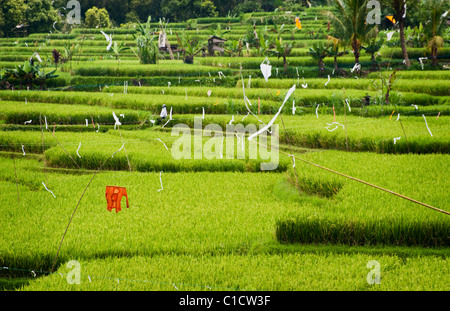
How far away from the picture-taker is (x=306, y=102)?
995 cm

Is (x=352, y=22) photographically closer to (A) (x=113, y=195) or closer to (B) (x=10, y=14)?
(A) (x=113, y=195)

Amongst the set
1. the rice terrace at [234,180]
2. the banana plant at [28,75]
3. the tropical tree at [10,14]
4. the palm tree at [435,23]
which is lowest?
the rice terrace at [234,180]

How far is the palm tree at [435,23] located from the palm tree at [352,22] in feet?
4.88

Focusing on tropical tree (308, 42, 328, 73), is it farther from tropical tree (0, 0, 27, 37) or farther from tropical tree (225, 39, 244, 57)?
tropical tree (0, 0, 27, 37)

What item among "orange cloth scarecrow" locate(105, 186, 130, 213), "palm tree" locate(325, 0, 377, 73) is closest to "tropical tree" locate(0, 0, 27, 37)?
"palm tree" locate(325, 0, 377, 73)

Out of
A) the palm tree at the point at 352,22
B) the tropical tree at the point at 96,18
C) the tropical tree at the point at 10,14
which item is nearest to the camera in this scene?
the palm tree at the point at 352,22

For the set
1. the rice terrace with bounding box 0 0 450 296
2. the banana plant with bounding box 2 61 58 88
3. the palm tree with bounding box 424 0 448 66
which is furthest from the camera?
the banana plant with bounding box 2 61 58 88

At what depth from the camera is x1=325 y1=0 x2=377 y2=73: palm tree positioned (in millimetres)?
12336

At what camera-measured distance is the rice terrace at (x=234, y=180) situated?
3.76 meters

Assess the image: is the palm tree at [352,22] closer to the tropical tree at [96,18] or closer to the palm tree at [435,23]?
the palm tree at [435,23]

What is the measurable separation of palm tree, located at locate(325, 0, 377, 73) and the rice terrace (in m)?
0.04

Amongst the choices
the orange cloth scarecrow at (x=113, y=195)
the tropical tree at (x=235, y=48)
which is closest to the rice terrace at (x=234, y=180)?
the orange cloth scarecrow at (x=113, y=195)
